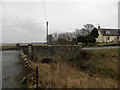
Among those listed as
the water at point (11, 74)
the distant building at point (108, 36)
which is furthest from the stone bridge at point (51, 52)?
the distant building at point (108, 36)

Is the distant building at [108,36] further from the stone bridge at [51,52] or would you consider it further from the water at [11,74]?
the water at [11,74]

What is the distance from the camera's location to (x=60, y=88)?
3621 millimetres

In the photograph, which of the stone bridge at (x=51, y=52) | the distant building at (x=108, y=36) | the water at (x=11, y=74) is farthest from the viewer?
the distant building at (x=108, y=36)

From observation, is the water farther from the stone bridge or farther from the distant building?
the distant building

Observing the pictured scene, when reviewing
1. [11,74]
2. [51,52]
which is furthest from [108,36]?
[11,74]

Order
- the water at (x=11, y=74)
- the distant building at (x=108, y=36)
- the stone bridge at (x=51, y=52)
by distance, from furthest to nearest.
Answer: the distant building at (x=108, y=36) → the stone bridge at (x=51, y=52) → the water at (x=11, y=74)

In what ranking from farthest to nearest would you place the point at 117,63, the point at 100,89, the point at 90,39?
the point at 90,39 < the point at 117,63 < the point at 100,89

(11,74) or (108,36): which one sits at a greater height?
(108,36)

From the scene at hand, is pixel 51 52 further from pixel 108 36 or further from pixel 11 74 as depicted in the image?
pixel 108 36

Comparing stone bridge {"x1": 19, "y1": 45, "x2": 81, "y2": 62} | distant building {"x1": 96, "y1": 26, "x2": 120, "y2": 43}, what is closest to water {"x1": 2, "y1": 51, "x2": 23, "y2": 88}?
stone bridge {"x1": 19, "y1": 45, "x2": 81, "y2": 62}

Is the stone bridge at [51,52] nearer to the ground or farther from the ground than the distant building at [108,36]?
nearer to the ground

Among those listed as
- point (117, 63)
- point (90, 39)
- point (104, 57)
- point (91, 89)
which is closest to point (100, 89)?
point (91, 89)

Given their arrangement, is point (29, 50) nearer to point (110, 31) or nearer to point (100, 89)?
point (100, 89)

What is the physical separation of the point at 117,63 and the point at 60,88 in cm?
1335
